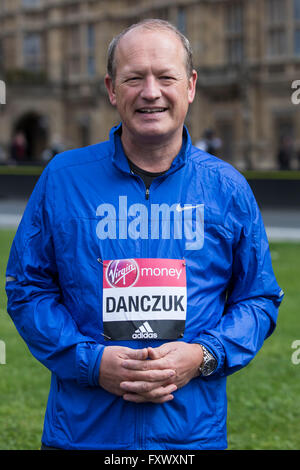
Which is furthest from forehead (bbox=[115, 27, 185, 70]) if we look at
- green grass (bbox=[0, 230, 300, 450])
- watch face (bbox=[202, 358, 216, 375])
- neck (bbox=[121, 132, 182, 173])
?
green grass (bbox=[0, 230, 300, 450])

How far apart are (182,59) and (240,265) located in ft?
2.12

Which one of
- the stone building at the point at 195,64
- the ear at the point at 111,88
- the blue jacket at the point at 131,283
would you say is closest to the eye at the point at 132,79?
the ear at the point at 111,88

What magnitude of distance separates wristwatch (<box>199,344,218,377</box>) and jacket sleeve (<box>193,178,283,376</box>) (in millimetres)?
17

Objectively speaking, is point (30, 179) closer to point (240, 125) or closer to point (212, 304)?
point (240, 125)

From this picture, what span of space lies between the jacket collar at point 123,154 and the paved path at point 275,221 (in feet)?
37.4

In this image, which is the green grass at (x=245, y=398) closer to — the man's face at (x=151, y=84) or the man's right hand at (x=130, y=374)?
the man's right hand at (x=130, y=374)

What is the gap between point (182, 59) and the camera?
7.73 feet

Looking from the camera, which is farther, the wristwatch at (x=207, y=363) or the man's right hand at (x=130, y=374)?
the wristwatch at (x=207, y=363)

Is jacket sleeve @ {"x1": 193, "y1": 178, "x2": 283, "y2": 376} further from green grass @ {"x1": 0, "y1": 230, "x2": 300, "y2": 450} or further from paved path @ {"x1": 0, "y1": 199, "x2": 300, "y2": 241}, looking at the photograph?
paved path @ {"x1": 0, "y1": 199, "x2": 300, "y2": 241}

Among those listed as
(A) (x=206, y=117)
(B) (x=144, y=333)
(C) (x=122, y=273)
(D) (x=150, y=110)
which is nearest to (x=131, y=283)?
(C) (x=122, y=273)

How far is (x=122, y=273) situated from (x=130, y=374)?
293 millimetres

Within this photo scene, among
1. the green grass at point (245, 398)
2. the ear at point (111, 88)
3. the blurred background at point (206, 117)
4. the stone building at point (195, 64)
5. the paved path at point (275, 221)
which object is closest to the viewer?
the ear at point (111, 88)

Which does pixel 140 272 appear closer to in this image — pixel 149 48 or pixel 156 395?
pixel 156 395

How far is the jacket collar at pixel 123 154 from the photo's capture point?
238cm
